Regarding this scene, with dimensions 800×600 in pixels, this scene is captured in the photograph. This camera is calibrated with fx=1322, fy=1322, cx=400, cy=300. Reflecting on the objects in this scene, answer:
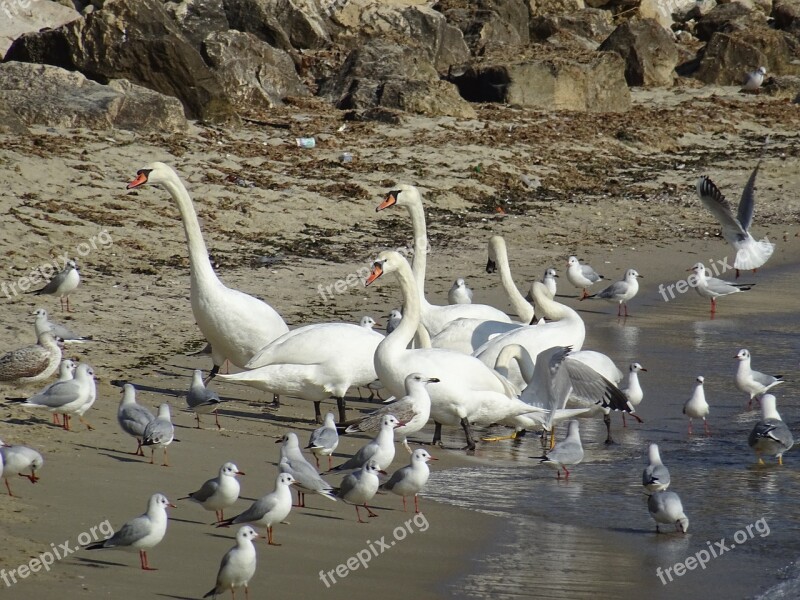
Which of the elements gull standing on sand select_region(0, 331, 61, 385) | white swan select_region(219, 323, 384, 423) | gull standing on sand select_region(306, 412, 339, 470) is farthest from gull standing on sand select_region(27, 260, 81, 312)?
gull standing on sand select_region(306, 412, 339, 470)

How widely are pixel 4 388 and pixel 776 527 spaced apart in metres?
4.75

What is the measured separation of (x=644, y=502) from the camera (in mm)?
7602

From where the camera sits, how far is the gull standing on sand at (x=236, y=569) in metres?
5.21

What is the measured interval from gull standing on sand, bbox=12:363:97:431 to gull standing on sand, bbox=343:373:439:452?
1.51 metres

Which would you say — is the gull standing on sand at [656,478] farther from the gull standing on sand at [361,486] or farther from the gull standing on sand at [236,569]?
the gull standing on sand at [236,569]

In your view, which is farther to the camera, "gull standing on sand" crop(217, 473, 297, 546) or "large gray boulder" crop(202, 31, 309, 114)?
"large gray boulder" crop(202, 31, 309, 114)

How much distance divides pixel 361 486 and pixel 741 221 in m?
7.38

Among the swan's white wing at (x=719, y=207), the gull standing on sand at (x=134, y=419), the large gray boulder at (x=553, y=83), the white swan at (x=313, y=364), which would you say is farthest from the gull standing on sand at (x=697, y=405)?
the large gray boulder at (x=553, y=83)

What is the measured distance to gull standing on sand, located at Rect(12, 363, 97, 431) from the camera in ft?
24.0

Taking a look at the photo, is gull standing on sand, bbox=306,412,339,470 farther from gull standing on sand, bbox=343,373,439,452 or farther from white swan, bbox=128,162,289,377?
white swan, bbox=128,162,289,377

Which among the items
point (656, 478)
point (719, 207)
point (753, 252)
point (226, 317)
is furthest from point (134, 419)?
point (753, 252)

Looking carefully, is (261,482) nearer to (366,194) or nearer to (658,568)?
(658,568)

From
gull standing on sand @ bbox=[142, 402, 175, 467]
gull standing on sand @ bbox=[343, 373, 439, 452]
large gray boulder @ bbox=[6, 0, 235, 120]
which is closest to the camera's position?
gull standing on sand @ bbox=[142, 402, 175, 467]

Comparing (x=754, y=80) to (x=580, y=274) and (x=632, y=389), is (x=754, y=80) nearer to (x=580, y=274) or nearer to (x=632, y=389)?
(x=580, y=274)
